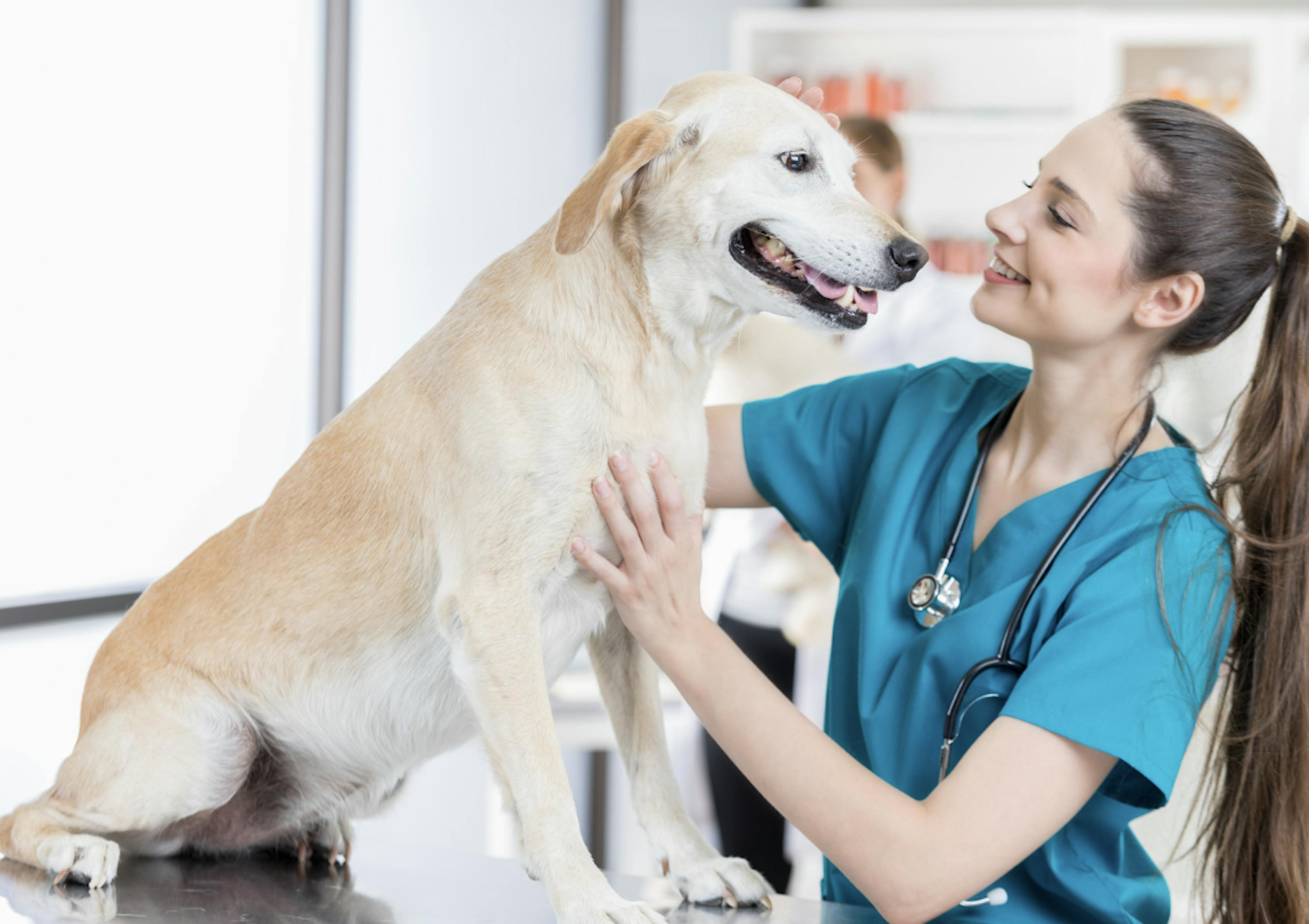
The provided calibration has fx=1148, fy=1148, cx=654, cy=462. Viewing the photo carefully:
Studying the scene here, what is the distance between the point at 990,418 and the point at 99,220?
1.53 meters

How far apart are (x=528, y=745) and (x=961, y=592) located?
1.63 ft

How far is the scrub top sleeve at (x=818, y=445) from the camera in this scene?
1461mm

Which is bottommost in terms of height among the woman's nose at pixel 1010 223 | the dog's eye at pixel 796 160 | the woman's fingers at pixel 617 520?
the woman's fingers at pixel 617 520

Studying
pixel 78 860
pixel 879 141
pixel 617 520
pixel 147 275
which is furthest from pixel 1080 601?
pixel 879 141

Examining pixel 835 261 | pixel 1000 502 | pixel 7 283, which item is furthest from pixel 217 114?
pixel 1000 502

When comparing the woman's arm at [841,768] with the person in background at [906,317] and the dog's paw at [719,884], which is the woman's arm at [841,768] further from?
the person in background at [906,317]

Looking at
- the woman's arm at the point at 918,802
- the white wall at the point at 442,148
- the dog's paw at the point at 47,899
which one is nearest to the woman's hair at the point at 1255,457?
the woman's arm at the point at 918,802

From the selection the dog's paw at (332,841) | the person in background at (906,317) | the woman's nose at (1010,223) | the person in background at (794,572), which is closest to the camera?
the woman's nose at (1010,223)

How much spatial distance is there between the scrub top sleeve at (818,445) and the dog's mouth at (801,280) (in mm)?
279

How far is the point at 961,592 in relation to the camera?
1236 millimetres

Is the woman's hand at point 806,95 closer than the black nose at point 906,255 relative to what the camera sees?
No

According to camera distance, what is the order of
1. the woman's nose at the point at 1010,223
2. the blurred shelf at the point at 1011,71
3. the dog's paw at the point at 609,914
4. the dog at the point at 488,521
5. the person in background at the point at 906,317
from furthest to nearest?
the blurred shelf at the point at 1011,71
the person in background at the point at 906,317
the woman's nose at the point at 1010,223
the dog at the point at 488,521
the dog's paw at the point at 609,914

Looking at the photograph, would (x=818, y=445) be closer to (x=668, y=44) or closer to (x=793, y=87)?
(x=793, y=87)

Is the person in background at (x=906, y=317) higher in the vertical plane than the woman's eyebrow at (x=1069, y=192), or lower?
lower
